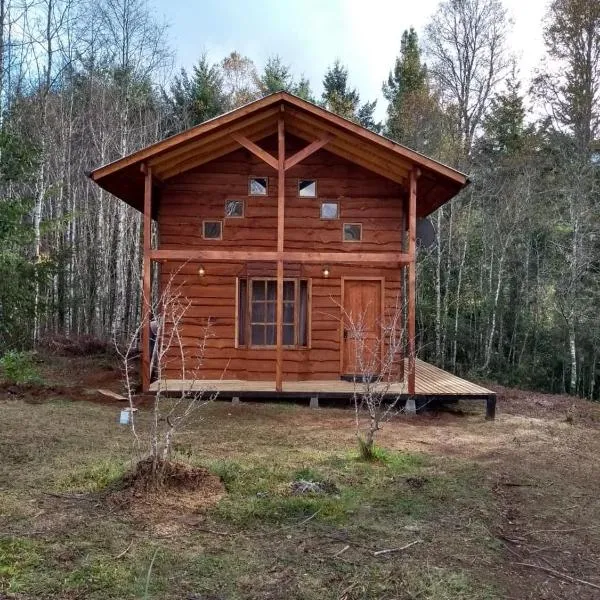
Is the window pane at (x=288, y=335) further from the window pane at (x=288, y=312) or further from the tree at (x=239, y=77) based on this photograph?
the tree at (x=239, y=77)

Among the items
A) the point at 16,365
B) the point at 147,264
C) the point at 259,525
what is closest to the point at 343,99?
the point at 147,264

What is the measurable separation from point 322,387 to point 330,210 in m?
3.44

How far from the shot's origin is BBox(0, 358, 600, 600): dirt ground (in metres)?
3.35

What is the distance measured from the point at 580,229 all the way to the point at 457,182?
9725 mm

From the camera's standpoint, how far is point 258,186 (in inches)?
431

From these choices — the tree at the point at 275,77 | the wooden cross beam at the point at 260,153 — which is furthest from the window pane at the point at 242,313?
the tree at the point at 275,77

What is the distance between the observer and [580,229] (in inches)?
684

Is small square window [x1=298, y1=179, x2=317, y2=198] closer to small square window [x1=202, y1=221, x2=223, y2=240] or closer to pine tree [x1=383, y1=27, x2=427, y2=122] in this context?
small square window [x1=202, y1=221, x2=223, y2=240]

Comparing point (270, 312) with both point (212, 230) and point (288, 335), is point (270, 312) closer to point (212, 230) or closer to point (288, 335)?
point (288, 335)

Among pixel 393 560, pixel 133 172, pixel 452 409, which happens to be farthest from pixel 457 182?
pixel 393 560

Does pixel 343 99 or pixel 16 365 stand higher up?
pixel 343 99

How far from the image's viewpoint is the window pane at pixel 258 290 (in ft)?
35.7

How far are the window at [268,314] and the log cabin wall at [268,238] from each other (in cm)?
15

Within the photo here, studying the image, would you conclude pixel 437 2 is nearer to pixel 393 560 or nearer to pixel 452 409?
pixel 452 409
